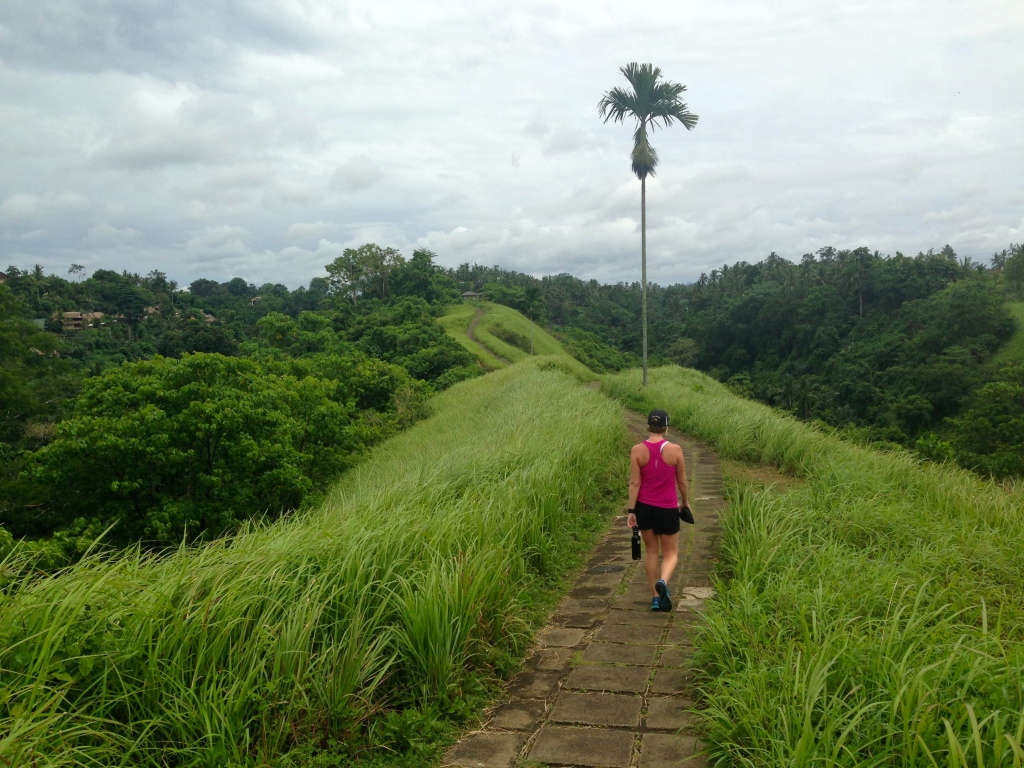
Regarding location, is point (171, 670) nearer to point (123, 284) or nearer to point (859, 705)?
point (859, 705)

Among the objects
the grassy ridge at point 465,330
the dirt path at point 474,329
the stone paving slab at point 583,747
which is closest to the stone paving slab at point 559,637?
the stone paving slab at point 583,747

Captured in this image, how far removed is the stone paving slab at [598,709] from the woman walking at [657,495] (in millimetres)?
1286

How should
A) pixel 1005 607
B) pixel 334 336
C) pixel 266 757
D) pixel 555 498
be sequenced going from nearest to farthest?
pixel 266 757
pixel 1005 607
pixel 555 498
pixel 334 336

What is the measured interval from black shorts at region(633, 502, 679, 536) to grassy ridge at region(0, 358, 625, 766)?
91 centimetres

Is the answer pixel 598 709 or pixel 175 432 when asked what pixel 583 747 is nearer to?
pixel 598 709

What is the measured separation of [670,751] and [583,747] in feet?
1.18

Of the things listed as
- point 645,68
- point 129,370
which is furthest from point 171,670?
point 645,68

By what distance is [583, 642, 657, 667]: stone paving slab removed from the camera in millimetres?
3670

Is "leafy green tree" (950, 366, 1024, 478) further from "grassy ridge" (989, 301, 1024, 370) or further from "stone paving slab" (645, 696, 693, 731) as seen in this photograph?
"stone paving slab" (645, 696, 693, 731)

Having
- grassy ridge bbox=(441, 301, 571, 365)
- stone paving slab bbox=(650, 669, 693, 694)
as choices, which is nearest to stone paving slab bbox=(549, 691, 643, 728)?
stone paving slab bbox=(650, 669, 693, 694)

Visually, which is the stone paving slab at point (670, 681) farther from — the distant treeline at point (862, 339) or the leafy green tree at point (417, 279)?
the leafy green tree at point (417, 279)

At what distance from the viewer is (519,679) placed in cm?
358

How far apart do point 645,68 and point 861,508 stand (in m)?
17.0

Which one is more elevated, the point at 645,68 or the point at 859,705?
the point at 645,68
